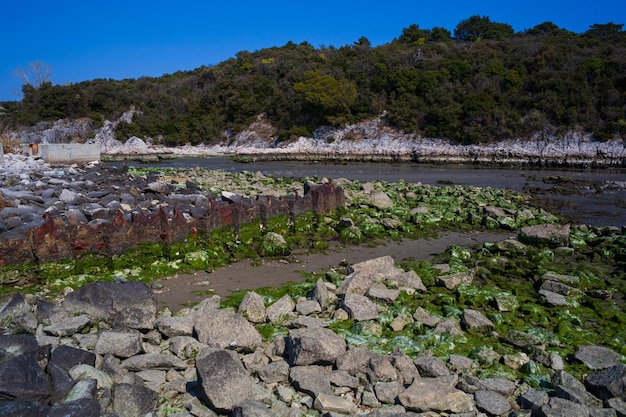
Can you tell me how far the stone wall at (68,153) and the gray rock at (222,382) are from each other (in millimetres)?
16675

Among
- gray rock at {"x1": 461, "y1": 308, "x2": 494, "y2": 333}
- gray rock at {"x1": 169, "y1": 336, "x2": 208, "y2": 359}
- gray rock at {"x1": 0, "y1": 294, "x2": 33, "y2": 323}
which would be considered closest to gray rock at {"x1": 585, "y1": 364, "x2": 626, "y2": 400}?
gray rock at {"x1": 461, "y1": 308, "x2": 494, "y2": 333}

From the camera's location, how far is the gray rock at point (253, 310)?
532 cm

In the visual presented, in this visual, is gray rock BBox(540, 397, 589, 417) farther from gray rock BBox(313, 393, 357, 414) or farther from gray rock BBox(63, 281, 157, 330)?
gray rock BBox(63, 281, 157, 330)

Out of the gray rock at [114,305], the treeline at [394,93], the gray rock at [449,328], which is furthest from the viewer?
the treeline at [394,93]

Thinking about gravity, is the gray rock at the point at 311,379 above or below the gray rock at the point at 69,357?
below

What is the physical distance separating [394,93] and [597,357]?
46328mm

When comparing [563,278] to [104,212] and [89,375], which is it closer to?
[89,375]

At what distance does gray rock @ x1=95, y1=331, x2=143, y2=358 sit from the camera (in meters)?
4.22

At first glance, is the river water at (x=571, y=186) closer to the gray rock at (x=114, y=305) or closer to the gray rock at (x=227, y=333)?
the gray rock at (x=227, y=333)

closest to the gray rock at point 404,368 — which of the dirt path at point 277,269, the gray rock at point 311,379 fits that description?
the gray rock at point 311,379

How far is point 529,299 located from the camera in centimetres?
647

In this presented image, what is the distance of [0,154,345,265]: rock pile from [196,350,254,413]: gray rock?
14.8ft

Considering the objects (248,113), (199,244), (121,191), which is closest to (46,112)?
(248,113)

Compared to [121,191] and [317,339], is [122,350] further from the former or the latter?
[121,191]
